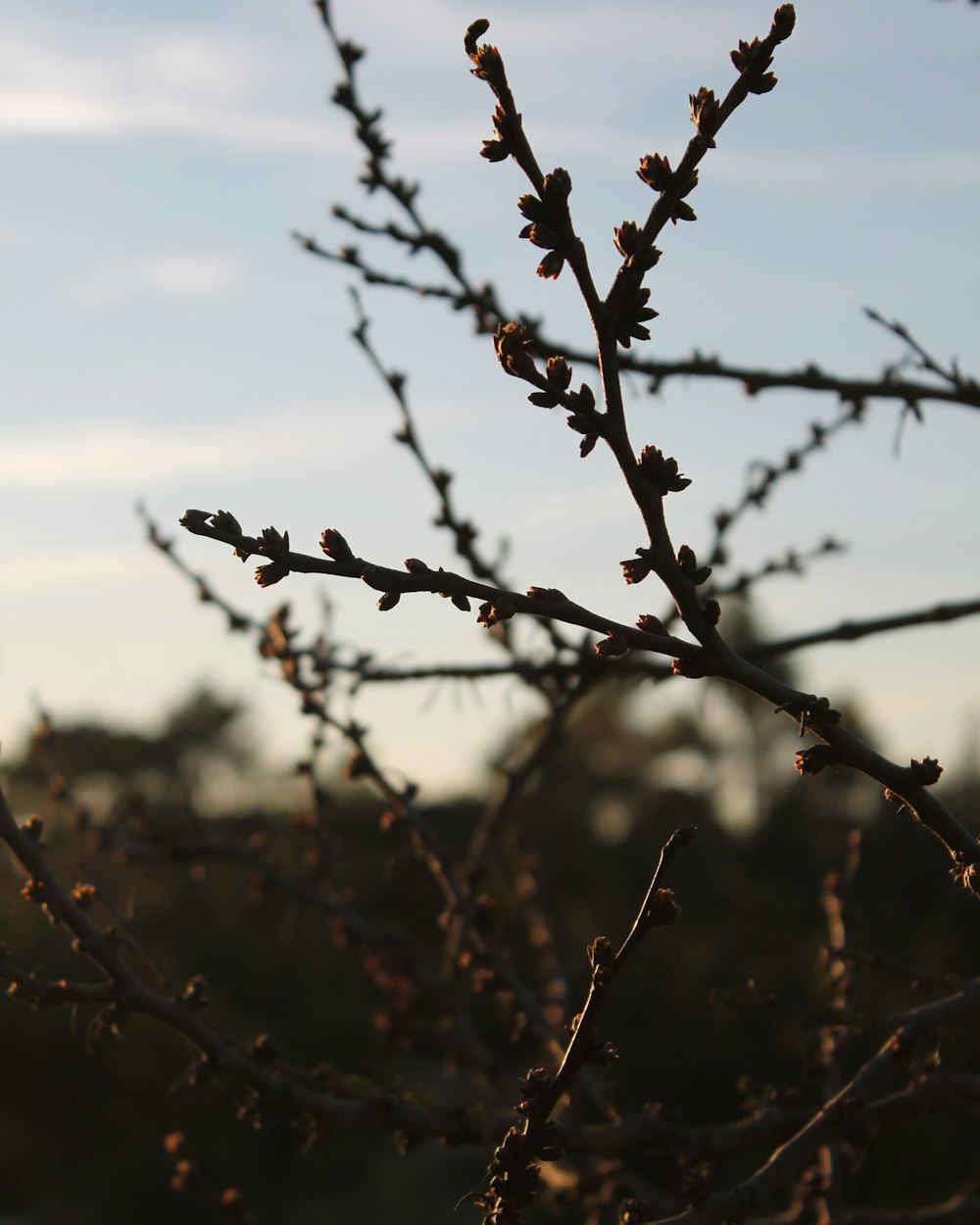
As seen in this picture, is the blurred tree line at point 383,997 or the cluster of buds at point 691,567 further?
the blurred tree line at point 383,997

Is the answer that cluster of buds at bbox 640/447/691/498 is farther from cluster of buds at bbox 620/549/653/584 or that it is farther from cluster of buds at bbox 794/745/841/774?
cluster of buds at bbox 794/745/841/774

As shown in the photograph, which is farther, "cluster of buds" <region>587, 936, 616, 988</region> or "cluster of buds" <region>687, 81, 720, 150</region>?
"cluster of buds" <region>587, 936, 616, 988</region>

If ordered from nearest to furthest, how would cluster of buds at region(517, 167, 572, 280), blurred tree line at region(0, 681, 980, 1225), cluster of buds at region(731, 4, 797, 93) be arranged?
cluster of buds at region(517, 167, 572, 280) → cluster of buds at region(731, 4, 797, 93) → blurred tree line at region(0, 681, 980, 1225)

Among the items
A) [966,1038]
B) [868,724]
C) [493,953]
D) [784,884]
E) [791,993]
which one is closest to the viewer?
[493,953]

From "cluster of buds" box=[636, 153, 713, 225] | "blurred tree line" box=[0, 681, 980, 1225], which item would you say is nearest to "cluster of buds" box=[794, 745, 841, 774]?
"cluster of buds" box=[636, 153, 713, 225]

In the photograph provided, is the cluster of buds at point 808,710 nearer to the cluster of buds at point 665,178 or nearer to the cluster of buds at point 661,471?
the cluster of buds at point 661,471

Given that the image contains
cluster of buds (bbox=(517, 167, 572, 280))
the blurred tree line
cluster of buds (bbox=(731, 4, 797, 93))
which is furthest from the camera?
the blurred tree line

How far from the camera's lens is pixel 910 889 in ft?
52.6

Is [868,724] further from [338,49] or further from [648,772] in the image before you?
[338,49]

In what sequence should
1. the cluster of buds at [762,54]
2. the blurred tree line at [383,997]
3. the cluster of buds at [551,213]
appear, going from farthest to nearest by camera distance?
1. the blurred tree line at [383,997]
2. the cluster of buds at [762,54]
3. the cluster of buds at [551,213]

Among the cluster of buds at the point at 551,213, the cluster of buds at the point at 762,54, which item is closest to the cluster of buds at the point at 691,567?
the cluster of buds at the point at 551,213

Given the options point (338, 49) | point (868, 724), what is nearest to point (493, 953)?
point (338, 49)

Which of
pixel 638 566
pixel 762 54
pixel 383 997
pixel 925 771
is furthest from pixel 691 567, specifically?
pixel 383 997

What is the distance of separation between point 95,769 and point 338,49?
4708 cm
